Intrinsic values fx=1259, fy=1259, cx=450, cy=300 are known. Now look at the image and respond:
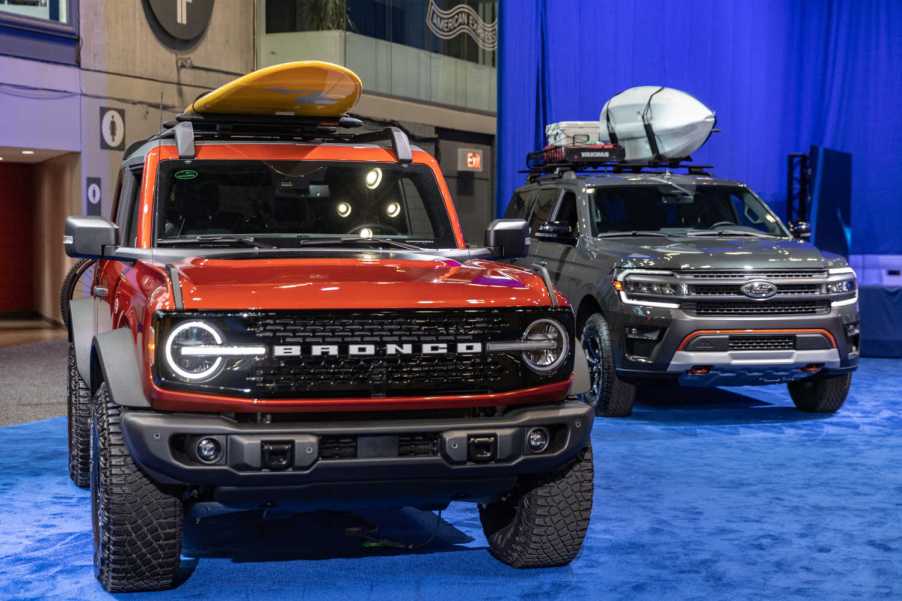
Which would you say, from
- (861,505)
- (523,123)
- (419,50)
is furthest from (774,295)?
(419,50)

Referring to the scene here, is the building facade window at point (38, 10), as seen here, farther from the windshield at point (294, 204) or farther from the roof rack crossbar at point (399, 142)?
the windshield at point (294, 204)

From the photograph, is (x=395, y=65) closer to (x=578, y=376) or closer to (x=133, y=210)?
(x=133, y=210)

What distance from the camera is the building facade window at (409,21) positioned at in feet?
71.7

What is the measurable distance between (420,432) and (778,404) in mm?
6708

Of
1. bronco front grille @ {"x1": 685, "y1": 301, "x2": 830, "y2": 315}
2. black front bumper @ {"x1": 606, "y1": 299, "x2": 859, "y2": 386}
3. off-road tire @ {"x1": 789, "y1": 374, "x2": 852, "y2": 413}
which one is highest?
bronco front grille @ {"x1": 685, "y1": 301, "x2": 830, "y2": 315}

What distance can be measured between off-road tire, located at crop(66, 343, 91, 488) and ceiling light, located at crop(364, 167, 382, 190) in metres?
1.73

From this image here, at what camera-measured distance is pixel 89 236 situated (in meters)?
5.05

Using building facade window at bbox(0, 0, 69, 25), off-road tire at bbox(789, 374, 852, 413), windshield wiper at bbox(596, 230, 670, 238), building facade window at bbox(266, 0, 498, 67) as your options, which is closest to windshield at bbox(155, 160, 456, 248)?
windshield wiper at bbox(596, 230, 670, 238)

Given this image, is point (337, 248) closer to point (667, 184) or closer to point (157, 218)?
point (157, 218)

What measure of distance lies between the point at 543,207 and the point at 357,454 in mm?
6514

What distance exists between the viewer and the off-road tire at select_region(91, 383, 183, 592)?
4.55m

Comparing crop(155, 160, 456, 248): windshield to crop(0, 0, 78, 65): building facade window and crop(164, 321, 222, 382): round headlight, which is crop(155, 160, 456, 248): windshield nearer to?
crop(164, 321, 222, 382): round headlight

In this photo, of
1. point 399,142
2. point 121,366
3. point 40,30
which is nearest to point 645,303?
point 399,142

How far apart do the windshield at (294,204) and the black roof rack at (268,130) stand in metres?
0.12
